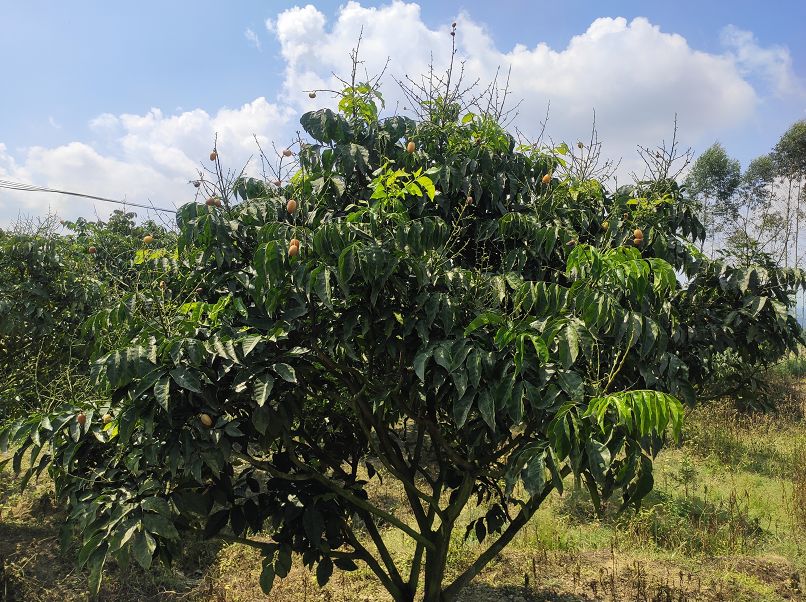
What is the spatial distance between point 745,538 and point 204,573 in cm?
420

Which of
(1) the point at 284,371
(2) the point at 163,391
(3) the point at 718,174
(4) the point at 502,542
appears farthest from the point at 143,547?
(3) the point at 718,174

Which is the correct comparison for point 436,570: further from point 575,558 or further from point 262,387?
point 575,558

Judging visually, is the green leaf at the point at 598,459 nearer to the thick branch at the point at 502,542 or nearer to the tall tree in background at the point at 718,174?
the thick branch at the point at 502,542

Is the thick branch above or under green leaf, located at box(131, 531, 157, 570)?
under

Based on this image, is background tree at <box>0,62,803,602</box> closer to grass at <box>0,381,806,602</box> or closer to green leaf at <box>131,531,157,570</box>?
green leaf at <box>131,531,157,570</box>

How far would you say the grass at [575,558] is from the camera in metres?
4.08

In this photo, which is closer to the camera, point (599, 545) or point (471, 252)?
point (471, 252)

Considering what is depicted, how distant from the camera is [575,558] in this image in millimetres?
4660

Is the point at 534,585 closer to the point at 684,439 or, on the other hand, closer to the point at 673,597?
the point at 673,597

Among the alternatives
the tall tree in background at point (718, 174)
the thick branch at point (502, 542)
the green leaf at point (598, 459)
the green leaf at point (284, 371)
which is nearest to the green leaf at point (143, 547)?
the green leaf at point (284, 371)

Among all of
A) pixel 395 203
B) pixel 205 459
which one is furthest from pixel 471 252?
pixel 205 459

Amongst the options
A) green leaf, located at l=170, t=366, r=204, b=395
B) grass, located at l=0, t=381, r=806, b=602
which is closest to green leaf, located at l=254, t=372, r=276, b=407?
green leaf, located at l=170, t=366, r=204, b=395

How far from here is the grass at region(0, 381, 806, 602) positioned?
408 cm

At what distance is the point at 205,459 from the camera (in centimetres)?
184
